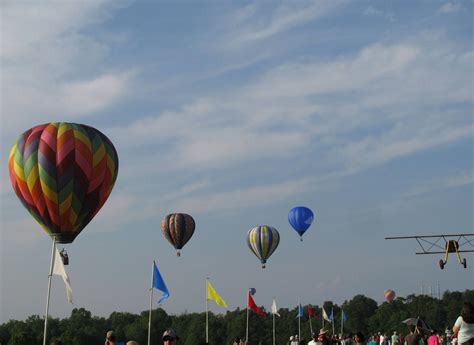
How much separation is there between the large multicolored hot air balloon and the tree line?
10967 centimetres

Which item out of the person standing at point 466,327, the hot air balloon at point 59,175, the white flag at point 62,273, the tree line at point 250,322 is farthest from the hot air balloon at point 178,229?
the tree line at point 250,322

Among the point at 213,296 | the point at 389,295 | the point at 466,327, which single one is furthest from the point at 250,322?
the point at 466,327

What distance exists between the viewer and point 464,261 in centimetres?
5019

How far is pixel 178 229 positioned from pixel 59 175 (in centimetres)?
2682

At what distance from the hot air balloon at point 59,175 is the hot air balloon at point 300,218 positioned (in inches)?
1157

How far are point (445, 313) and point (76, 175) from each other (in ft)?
409

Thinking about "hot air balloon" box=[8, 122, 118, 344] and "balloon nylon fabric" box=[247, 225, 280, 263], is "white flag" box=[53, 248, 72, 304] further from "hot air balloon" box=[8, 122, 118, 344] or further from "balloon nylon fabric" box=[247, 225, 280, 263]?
"balloon nylon fabric" box=[247, 225, 280, 263]

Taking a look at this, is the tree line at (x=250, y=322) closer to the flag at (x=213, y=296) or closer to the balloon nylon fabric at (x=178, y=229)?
the balloon nylon fabric at (x=178, y=229)

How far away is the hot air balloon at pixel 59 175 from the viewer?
135 ft

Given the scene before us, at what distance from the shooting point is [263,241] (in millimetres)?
74188

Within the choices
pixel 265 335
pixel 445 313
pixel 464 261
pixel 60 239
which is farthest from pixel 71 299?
pixel 265 335

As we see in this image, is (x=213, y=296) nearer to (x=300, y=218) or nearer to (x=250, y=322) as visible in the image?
(x=300, y=218)

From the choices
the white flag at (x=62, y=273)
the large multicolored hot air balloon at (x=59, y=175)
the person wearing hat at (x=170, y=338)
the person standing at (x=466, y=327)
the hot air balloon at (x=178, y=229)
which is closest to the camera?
the person wearing hat at (x=170, y=338)

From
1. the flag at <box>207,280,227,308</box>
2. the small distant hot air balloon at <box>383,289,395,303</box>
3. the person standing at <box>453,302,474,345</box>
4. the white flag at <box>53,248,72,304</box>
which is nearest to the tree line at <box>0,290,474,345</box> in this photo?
the small distant hot air balloon at <box>383,289,395,303</box>
